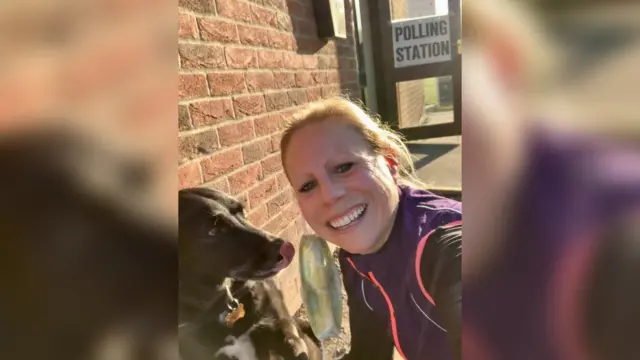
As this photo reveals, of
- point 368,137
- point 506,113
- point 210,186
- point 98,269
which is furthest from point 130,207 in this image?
point 368,137

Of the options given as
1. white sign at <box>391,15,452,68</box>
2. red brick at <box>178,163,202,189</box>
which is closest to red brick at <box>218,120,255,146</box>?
red brick at <box>178,163,202,189</box>

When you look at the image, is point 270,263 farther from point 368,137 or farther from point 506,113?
point 506,113

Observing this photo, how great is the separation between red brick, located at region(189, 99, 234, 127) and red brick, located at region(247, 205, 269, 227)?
0.19m

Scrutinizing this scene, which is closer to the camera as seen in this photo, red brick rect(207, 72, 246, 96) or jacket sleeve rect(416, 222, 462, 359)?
jacket sleeve rect(416, 222, 462, 359)

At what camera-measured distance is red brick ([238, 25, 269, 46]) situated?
2.57 ft

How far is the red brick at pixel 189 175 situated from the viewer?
1.93 ft

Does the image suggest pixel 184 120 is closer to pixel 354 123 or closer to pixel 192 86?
pixel 192 86

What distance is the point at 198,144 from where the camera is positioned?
0.70 metres

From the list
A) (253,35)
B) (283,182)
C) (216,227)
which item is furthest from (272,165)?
(253,35)

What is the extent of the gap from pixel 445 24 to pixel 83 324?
1.77ft

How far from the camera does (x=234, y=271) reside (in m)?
0.81

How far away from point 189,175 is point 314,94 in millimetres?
301

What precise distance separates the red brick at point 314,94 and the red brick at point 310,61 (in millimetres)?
57

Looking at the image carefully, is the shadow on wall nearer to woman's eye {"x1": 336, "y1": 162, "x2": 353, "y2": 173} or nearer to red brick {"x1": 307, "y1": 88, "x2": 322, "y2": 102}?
red brick {"x1": 307, "y1": 88, "x2": 322, "y2": 102}
